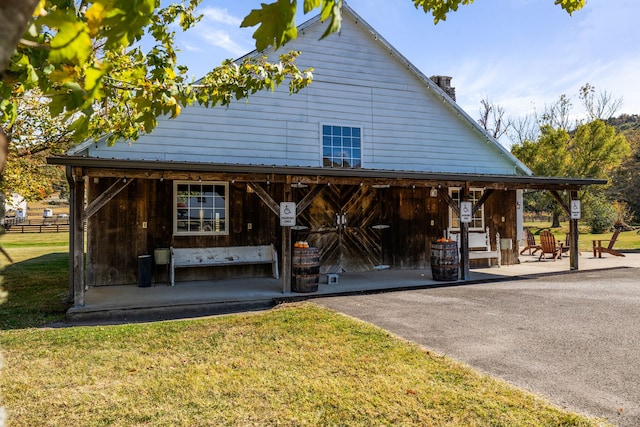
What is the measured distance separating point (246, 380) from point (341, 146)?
8724 mm

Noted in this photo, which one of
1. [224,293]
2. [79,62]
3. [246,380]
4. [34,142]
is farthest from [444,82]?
[79,62]

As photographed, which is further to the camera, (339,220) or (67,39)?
(339,220)

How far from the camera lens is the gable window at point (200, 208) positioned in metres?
10.1

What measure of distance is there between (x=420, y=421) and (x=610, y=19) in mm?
4871

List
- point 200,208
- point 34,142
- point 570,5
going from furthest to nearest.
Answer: point 34,142 → point 200,208 → point 570,5

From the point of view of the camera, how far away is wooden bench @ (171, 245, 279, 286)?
9594mm

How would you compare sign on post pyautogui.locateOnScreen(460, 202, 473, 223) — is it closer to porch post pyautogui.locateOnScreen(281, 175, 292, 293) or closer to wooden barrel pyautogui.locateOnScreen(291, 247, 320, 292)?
wooden barrel pyautogui.locateOnScreen(291, 247, 320, 292)

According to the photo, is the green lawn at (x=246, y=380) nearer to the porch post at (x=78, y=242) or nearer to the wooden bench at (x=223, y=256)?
the porch post at (x=78, y=242)

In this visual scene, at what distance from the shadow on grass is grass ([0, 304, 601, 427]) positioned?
0.93m

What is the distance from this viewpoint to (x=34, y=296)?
8.80m

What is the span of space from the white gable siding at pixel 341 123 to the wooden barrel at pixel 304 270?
11.4 feet

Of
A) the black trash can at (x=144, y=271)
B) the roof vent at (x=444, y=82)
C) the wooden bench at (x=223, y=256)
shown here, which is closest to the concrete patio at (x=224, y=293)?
the black trash can at (x=144, y=271)

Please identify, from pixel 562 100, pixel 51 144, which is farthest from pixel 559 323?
pixel 562 100

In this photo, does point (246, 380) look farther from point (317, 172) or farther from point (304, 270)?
point (317, 172)
